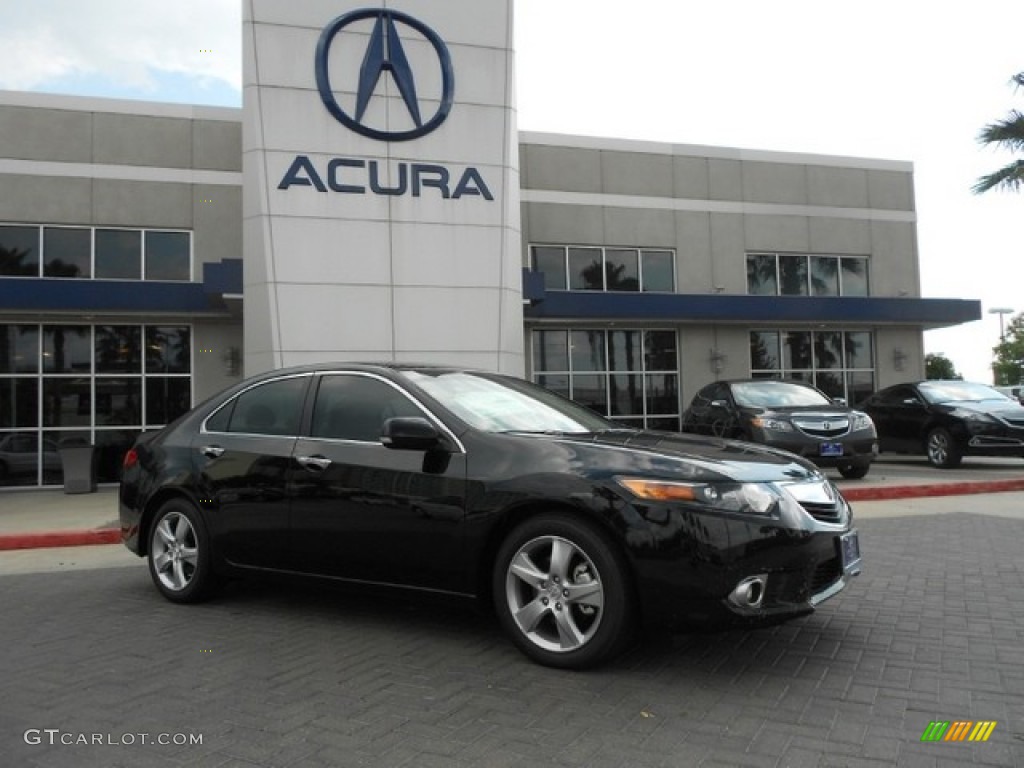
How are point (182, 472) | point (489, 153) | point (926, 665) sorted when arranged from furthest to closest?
1. point (489, 153)
2. point (182, 472)
3. point (926, 665)

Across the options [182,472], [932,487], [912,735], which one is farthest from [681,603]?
[932,487]

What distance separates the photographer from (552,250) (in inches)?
730

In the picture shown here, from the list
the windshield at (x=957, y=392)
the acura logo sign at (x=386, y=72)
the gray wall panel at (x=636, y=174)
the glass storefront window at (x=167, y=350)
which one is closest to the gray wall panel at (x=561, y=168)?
the gray wall panel at (x=636, y=174)

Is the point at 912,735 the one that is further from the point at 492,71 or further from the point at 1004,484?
the point at 492,71

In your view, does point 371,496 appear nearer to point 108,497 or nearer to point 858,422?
point 858,422

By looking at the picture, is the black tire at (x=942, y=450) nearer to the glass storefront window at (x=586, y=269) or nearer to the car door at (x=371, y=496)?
the glass storefront window at (x=586, y=269)

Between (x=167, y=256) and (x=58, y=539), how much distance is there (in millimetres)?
8758

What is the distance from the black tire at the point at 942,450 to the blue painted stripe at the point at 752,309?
4.70m

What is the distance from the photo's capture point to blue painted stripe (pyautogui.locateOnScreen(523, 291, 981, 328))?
16.5 metres

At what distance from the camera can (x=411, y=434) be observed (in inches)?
163

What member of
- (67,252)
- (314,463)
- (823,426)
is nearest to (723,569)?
(314,463)

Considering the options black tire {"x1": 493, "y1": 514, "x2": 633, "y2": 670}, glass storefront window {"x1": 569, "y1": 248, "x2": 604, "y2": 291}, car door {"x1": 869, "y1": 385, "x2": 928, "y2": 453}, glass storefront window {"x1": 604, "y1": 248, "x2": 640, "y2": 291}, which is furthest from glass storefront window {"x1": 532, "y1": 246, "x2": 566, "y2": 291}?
black tire {"x1": 493, "y1": 514, "x2": 633, "y2": 670}

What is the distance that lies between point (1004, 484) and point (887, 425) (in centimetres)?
395

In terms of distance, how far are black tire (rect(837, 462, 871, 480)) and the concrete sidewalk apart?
13 centimetres
